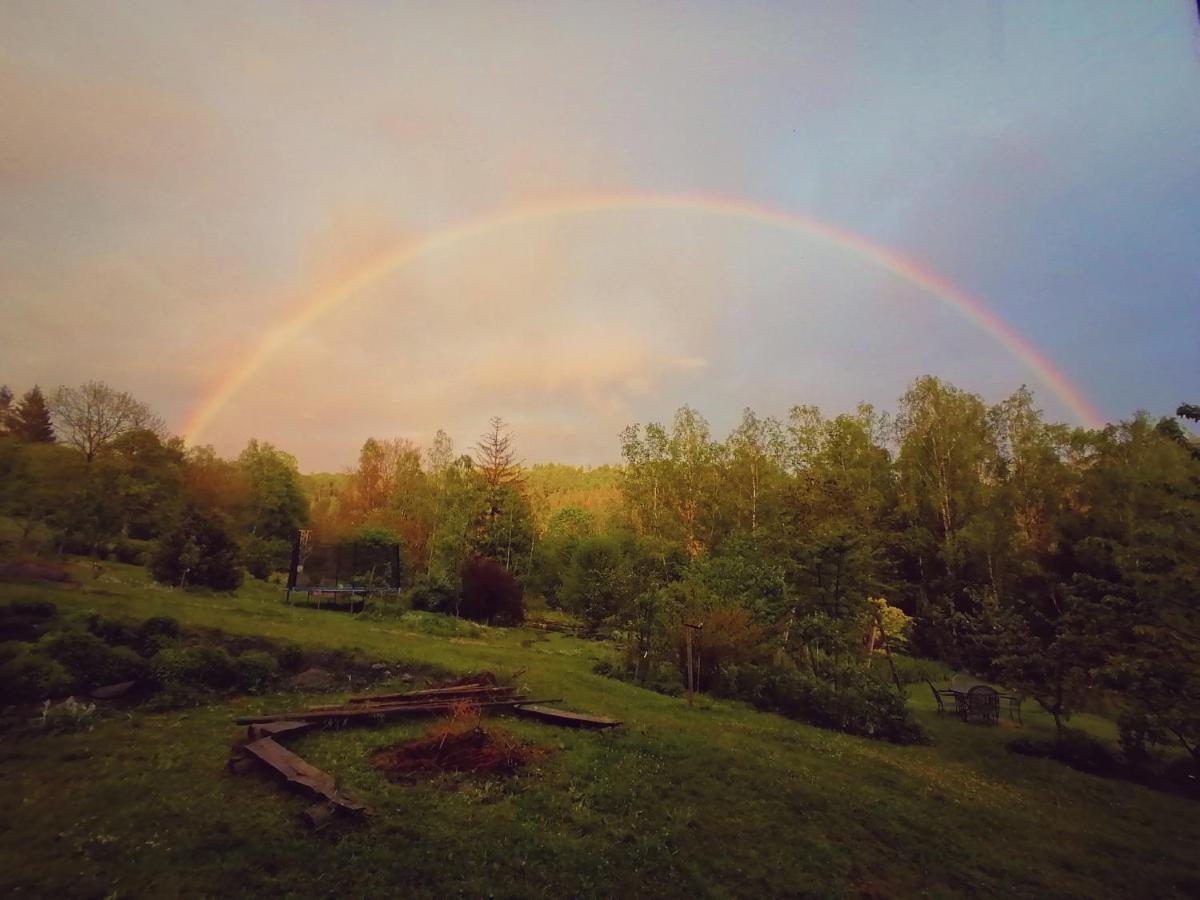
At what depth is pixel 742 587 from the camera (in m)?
24.0

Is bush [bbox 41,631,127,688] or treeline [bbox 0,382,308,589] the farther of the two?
treeline [bbox 0,382,308,589]

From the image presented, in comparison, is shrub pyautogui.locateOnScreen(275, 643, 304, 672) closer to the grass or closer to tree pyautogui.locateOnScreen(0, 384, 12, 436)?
the grass

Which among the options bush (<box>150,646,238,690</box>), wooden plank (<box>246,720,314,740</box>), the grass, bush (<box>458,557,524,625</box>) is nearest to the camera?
the grass

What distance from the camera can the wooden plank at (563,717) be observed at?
1280 cm

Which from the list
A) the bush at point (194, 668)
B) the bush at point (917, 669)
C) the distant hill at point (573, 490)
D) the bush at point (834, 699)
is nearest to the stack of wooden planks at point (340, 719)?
the bush at point (194, 668)

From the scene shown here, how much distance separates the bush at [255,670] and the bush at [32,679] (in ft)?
9.62

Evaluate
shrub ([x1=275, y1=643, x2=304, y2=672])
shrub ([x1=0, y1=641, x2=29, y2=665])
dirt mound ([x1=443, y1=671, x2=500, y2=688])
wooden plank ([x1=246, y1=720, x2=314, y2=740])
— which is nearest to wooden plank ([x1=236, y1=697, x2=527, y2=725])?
wooden plank ([x1=246, y1=720, x2=314, y2=740])

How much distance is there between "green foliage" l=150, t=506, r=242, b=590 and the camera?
2378 centimetres

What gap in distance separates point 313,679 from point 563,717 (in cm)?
635

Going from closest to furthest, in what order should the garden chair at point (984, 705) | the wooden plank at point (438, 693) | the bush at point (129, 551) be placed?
the wooden plank at point (438, 693) < the garden chair at point (984, 705) < the bush at point (129, 551)

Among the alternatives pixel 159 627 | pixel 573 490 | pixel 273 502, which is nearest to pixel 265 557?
pixel 273 502

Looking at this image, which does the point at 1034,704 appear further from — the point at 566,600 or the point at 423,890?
the point at 423,890

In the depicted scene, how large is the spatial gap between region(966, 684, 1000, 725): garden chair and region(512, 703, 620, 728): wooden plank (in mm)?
14929

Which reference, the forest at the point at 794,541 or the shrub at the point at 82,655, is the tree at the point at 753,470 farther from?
the shrub at the point at 82,655
